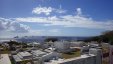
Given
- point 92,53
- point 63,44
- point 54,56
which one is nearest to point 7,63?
point 54,56

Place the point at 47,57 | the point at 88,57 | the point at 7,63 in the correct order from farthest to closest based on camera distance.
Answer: the point at 7,63 → the point at 47,57 → the point at 88,57

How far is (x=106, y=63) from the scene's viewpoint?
8289 millimetres

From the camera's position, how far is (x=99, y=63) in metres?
8.48

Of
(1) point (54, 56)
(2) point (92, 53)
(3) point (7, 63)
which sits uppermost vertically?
(2) point (92, 53)

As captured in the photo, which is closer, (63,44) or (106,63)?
(106,63)

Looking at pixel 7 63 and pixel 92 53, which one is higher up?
pixel 92 53

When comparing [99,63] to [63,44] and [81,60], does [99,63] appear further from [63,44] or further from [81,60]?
[63,44]

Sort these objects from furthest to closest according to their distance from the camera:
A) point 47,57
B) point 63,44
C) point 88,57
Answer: point 63,44
point 47,57
point 88,57

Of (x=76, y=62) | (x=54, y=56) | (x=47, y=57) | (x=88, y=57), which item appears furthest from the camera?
(x=54, y=56)

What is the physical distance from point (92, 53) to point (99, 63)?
63 cm

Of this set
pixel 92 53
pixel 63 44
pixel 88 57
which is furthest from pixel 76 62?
pixel 63 44

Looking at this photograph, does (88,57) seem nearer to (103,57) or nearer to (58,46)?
(103,57)

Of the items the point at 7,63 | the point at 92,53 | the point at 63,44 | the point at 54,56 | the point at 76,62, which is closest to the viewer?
the point at 76,62

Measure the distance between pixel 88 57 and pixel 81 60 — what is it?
570 millimetres
